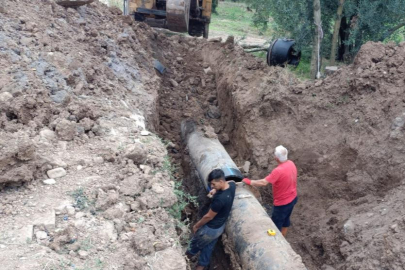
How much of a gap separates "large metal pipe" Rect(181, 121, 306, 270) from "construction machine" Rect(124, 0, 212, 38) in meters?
3.50

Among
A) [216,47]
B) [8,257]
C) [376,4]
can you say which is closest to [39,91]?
[8,257]

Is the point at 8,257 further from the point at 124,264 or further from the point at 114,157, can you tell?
the point at 114,157

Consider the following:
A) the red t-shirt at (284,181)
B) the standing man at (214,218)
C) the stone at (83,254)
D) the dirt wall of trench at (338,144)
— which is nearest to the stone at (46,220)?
the stone at (83,254)

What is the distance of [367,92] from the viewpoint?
7.41 metres

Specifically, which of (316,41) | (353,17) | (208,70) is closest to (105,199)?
(208,70)

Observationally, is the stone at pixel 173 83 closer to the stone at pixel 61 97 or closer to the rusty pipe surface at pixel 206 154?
the rusty pipe surface at pixel 206 154

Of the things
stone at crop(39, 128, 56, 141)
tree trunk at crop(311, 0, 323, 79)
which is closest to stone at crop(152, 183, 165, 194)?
stone at crop(39, 128, 56, 141)

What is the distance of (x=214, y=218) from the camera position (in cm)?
541

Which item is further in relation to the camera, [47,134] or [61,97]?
[61,97]

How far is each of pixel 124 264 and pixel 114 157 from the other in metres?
1.69

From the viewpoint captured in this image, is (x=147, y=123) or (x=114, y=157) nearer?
(x=114, y=157)

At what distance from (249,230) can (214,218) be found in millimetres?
506

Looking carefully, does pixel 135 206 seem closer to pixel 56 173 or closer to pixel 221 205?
pixel 56 173

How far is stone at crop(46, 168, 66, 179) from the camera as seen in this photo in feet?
15.0
